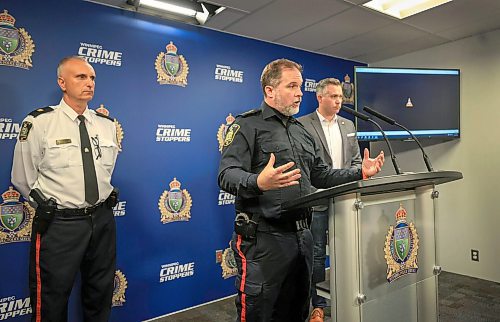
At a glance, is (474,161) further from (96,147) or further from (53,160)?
(53,160)

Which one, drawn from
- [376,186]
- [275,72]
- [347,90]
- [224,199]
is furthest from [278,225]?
[347,90]

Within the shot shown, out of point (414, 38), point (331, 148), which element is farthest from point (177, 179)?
Answer: point (414, 38)

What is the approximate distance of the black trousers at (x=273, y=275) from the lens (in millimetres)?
1479

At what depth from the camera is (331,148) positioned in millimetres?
2840

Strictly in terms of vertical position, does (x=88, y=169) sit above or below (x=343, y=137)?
below

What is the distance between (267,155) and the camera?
1.60 meters

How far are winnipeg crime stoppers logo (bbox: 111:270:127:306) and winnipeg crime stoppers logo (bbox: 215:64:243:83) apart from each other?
72.0 inches

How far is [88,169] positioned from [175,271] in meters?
1.25

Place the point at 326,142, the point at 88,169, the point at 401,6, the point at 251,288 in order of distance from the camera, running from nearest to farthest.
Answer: the point at 251,288 → the point at 88,169 → the point at 326,142 → the point at 401,6

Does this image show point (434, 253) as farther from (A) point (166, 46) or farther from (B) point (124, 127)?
(A) point (166, 46)

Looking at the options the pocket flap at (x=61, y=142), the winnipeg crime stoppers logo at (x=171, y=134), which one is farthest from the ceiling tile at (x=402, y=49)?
the pocket flap at (x=61, y=142)

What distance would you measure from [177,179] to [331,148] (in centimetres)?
128

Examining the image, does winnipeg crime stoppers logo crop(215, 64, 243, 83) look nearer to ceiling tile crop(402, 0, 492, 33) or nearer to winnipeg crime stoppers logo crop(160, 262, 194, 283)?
ceiling tile crop(402, 0, 492, 33)

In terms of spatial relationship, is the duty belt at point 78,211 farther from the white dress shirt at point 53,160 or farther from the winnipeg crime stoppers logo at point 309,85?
the winnipeg crime stoppers logo at point 309,85
